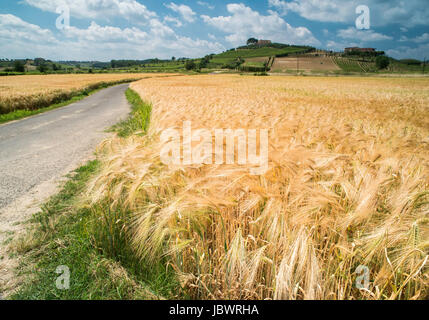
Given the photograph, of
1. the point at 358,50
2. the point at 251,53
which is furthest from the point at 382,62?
the point at 251,53

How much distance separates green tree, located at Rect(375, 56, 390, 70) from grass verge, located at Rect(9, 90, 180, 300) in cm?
9303

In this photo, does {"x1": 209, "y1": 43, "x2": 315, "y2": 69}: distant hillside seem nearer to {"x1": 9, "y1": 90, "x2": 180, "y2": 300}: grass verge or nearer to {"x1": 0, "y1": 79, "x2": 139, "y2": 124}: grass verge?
{"x1": 0, "y1": 79, "x2": 139, "y2": 124}: grass verge

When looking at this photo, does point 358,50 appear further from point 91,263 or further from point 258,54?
point 91,263

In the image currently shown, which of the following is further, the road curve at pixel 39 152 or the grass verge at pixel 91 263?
the road curve at pixel 39 152

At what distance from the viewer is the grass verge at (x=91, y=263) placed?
1662mm

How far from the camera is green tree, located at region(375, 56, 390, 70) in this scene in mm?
70938

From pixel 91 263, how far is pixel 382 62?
9357 centimetres

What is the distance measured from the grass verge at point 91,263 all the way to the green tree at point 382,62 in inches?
3663

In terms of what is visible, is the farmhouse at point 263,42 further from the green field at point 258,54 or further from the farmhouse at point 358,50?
the farmhouse at point 358,50

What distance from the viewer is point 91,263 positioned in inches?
73.0

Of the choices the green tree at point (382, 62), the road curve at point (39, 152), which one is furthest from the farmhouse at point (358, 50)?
the road curve at point (39, 152)

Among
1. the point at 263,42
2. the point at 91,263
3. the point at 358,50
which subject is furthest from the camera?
the point at 263,42
